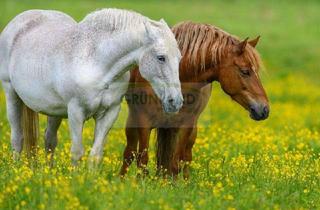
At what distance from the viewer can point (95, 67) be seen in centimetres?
838

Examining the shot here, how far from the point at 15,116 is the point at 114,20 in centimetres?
214

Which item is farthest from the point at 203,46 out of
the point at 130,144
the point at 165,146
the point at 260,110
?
the point at 130,144

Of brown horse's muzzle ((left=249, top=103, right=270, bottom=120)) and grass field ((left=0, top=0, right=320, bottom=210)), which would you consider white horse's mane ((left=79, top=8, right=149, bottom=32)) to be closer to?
grass field ((left=0, top=0, right=320, bottom=210))

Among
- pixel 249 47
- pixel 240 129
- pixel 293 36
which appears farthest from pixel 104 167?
pixel 293 36

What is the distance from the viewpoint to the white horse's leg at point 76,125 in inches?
332

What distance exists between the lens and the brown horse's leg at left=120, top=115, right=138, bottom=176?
9398 millimetres

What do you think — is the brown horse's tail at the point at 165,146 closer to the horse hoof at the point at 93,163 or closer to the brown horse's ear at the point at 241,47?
the brown horse's ear at the point at 241,47

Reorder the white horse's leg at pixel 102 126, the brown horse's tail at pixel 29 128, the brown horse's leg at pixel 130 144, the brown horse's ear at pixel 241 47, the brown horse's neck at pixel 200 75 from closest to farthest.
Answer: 1. the white horse's leg at pixel 102 126
2. the brown horse's ear at pixel 241 47
3. the brown horse's neck at pixel 200 75
4. the brown horse's leg at pixel 130 144
5. the brown horse's tail at pixel 29 128

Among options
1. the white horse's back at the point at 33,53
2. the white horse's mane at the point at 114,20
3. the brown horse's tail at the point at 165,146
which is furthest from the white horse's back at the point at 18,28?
the brown horse's tail at the point at 165,146

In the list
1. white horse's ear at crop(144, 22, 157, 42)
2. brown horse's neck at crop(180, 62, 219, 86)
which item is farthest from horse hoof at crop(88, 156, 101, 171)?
brown horse's neck at crop(180, 62, 219, 86)

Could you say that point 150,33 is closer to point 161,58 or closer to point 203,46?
point 161,58

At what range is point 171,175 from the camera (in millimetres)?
9398

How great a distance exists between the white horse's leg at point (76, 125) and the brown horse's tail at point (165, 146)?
1.19m

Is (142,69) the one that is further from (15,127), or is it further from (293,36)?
(293,36)
